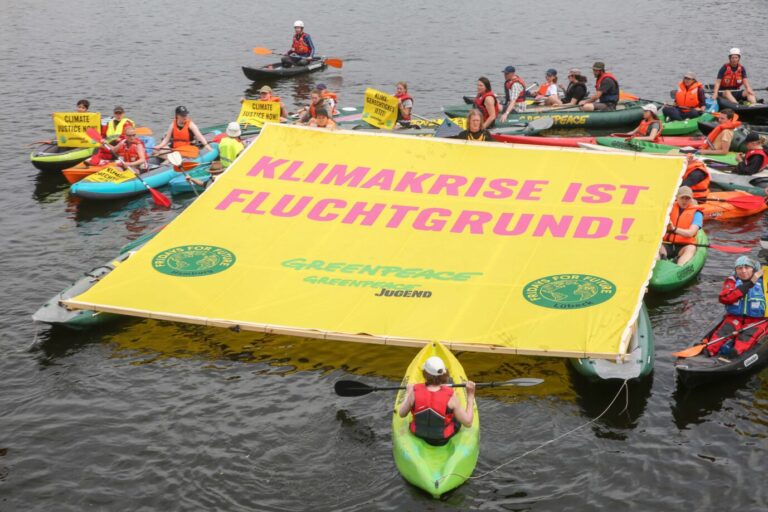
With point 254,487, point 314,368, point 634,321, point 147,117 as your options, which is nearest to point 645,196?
point 634,321

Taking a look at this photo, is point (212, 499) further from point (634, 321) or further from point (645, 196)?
point (645, 196)

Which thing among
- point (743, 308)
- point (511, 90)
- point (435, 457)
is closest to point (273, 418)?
point (435, 457)

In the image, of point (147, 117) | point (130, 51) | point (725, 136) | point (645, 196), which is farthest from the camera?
point (130, 51)

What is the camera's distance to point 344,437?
15.8m

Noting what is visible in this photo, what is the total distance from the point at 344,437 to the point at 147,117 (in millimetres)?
24235

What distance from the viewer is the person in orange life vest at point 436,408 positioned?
13.7 meters

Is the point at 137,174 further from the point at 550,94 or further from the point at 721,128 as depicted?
the point at 721,128

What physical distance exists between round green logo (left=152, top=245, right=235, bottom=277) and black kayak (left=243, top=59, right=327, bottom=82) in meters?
23.6

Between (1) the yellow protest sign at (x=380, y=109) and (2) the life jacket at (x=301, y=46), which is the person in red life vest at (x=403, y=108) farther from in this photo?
(2) the life jacket at (x=301, y=46)

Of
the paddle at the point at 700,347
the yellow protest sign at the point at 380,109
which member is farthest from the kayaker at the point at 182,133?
the paddle at the point at 700,347

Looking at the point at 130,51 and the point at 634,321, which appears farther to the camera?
the point at 130,51

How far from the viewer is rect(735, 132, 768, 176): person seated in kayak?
2577 cm

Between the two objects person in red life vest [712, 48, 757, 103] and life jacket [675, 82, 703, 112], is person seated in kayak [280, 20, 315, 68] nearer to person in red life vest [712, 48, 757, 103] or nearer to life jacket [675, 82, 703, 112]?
life jacket [675, 82, 703, 112]

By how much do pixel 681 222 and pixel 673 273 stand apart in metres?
1.34
